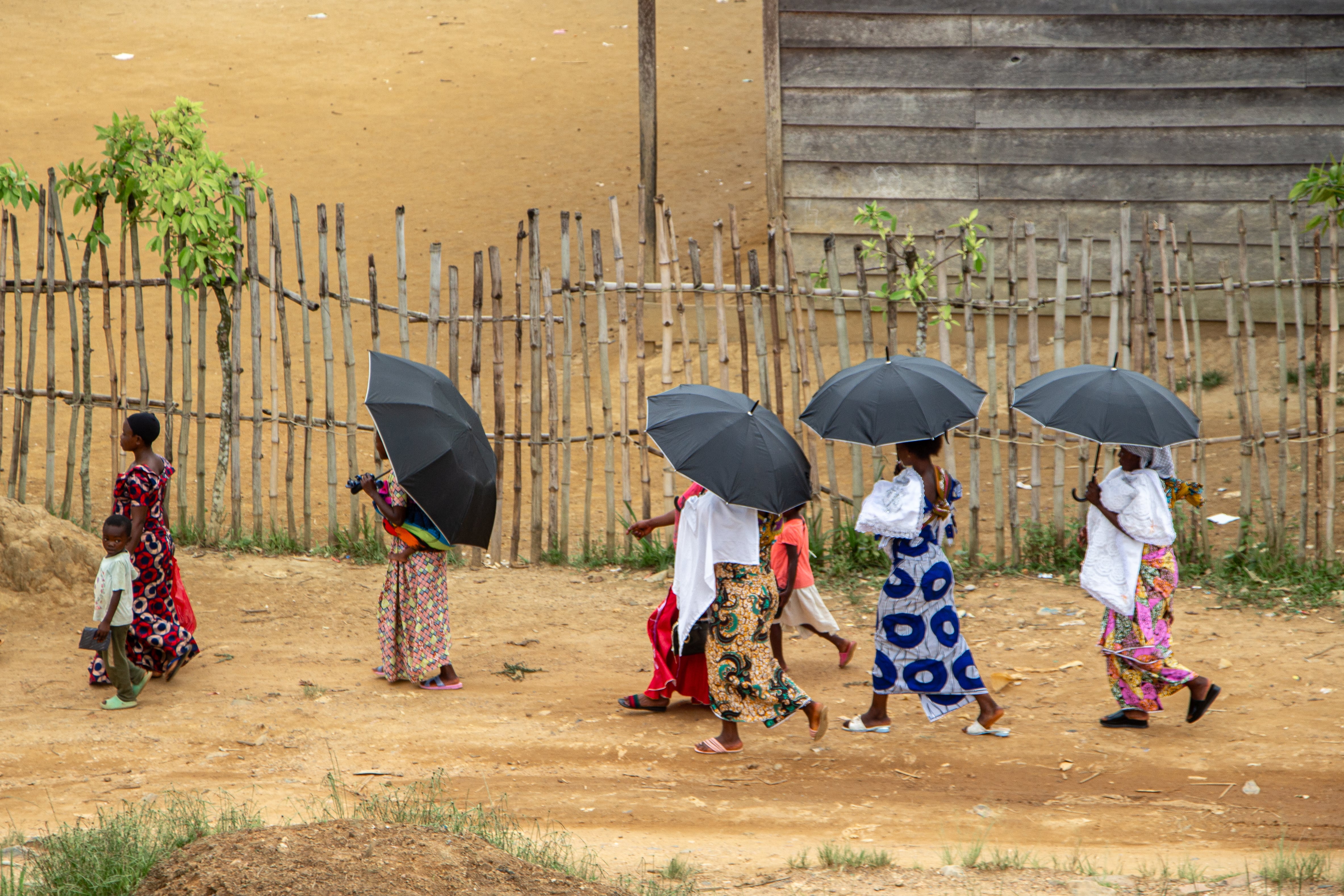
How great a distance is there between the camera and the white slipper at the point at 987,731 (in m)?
5.00

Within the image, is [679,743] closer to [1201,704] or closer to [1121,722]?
[1121,722]

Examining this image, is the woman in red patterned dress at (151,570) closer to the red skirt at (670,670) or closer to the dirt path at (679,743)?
the dirt path at (679,743)

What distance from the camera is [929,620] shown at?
479cm

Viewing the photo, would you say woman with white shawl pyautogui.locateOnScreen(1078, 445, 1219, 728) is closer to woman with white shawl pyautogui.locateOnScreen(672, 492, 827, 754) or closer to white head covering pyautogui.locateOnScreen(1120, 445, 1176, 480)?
white head covering pyautogui.locateOnScreen(1120, 445, 1176, 480)

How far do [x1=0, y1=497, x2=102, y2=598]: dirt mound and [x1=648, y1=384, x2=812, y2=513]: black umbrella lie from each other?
3.42 metres

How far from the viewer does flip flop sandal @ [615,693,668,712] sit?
524 centimetres

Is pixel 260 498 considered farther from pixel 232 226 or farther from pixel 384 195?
pixel 384 195

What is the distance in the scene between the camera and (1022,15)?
9.84 metres

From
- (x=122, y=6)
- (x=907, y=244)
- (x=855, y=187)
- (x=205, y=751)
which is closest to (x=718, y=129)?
(x=855, y=187)

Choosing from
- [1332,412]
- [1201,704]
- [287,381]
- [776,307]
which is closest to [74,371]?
[287,381]

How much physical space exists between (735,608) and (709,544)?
27cm

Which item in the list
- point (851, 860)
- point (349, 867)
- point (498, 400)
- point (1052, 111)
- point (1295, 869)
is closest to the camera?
point (349, 867)

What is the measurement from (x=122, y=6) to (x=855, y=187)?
17.5m

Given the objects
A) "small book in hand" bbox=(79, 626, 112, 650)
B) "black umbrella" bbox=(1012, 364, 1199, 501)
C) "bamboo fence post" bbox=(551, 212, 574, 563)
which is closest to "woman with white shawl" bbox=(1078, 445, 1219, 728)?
"black umbrella" bbox=(1012, 364, 1199, 501)
